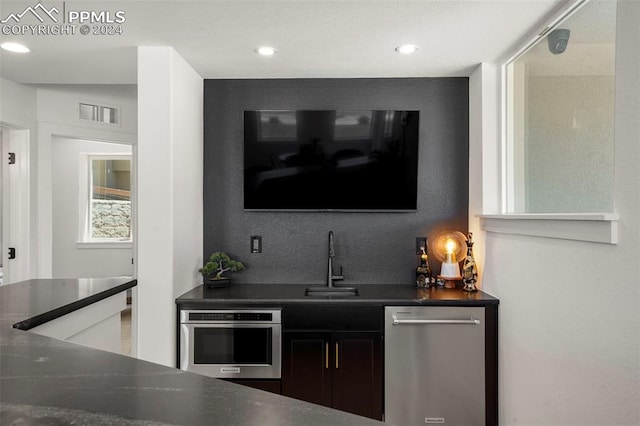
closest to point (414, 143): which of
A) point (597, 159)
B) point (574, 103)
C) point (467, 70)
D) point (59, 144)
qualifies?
point (467, 70)

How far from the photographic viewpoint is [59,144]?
5016 mm

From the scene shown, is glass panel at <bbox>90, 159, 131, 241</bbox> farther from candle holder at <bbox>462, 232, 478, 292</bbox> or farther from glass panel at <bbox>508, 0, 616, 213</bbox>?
glass panel at <bbox>508, 0, 616, 213</bbox>

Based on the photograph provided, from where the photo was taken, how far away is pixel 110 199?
5621 millimetres

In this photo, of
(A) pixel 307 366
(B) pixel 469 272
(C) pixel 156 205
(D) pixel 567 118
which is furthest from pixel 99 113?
(D) pixel 567 118

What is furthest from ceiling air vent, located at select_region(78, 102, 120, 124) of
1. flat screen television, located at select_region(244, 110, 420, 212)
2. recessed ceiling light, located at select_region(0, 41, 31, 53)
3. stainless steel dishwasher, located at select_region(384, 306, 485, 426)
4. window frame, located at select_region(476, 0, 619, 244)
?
window frame, located at select_region(476, 0, 619, 244)

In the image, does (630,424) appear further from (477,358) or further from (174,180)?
(174,180)

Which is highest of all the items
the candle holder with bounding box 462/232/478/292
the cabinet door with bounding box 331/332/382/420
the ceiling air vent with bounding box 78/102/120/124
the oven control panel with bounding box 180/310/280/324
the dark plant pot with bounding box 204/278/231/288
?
the ceiling air vent with bounding box 78/102/120/124

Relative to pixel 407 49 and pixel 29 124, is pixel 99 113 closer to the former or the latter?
pixel 29 124

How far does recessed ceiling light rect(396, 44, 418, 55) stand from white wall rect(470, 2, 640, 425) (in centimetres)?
111

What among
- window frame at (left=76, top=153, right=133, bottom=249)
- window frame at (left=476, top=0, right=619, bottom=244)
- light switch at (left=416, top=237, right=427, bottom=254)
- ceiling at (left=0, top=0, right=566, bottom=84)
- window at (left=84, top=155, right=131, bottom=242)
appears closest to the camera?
window frame at (left=476, top=0, right=619, bottom=244)

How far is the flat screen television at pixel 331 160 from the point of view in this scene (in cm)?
285

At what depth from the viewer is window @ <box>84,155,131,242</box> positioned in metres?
5.45

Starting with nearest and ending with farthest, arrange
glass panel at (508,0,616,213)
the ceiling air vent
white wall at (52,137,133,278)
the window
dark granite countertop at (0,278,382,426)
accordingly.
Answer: dark granite countertop at (0,278,382,426) → glass panel at (508,0,616,213) → the ceiling air vent → white wall at (52,137,133,278) → the window

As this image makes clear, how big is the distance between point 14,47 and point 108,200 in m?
3.52
